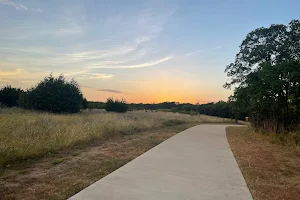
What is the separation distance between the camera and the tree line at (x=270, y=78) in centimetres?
1335

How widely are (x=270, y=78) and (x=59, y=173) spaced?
39.1ft

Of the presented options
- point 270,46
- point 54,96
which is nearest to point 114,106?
point 54,96

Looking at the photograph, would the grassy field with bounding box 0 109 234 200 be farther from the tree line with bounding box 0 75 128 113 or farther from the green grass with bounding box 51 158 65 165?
the tree line with bounding box 0 75 128 113

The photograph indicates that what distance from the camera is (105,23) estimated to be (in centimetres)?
1355

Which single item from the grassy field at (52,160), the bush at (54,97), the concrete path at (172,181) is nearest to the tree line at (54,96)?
the bush at (54,97)

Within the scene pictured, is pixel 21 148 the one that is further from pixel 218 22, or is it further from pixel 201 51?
pixel 201 51

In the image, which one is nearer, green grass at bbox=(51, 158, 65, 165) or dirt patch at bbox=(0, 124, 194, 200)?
dirt patch at bbox=(0, 124, 194, 200)

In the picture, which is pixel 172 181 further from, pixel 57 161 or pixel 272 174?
pixel 57 161

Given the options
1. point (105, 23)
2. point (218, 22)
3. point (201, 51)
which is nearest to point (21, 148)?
point (105, 23)

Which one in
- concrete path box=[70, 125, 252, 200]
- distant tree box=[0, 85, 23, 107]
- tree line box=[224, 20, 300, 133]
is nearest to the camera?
concrete path box=[70, 125, 252, 200]

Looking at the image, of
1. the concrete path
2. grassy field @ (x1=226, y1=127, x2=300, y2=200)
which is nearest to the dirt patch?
the concrete path

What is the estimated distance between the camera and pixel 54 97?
79.3ft

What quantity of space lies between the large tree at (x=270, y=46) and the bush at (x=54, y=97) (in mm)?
17108

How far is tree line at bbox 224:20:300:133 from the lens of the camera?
13352 millimetres
